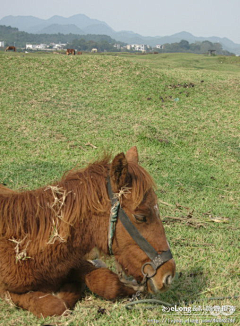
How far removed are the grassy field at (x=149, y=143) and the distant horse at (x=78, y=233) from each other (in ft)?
1.13

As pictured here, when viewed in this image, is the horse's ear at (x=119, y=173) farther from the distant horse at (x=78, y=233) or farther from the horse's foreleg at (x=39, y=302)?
the horse's foreleg at (x=39, y=302)

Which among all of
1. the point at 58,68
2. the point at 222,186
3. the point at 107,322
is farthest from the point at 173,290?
the point at 58,68

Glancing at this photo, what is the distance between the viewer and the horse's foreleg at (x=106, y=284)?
309 cm

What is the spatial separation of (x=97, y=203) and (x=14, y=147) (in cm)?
638

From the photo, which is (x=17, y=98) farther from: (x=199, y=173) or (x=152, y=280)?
(x=152, y=280)

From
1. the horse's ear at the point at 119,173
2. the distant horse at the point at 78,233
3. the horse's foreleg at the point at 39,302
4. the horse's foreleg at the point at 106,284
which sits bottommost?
the horse's foreleg at the point at 39,302

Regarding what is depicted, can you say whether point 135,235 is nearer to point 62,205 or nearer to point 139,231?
point 139,231

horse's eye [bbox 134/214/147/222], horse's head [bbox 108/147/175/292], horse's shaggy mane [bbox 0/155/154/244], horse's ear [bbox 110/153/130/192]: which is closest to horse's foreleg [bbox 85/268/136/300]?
horse's head [bbox 108/147/175/292]

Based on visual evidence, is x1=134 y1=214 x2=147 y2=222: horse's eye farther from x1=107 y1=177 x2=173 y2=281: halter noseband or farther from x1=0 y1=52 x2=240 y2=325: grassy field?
x1=0 y1=52 x2=240 y2=325: grassy field

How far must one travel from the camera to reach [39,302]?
9.62 feet

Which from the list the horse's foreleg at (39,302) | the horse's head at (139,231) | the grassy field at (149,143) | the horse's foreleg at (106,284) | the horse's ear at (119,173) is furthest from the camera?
the grassy field at (149,143)

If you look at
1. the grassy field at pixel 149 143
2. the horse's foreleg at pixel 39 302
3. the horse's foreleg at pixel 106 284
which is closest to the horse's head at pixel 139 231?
the horse's foreleg at pixel 106 284

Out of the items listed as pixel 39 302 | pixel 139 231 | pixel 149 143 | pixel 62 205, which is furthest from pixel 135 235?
pixel 149 143

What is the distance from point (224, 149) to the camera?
962 centimetres
